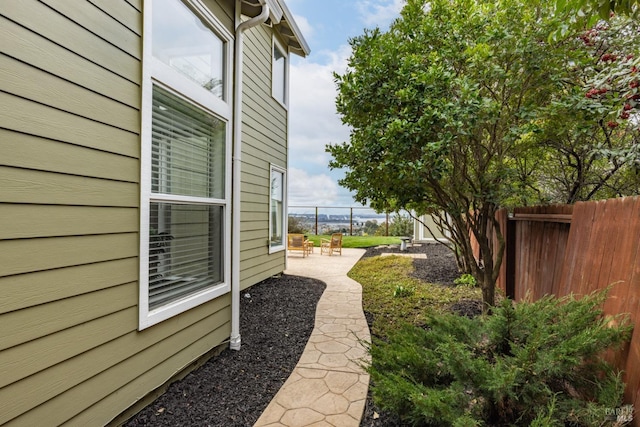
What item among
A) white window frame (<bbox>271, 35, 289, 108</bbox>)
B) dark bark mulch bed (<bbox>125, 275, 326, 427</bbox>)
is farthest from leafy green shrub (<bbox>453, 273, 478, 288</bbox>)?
white window frame (<bbox>271, 35, 289, 108</bbox>)

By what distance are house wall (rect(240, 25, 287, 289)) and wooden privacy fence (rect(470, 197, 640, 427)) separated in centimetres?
447

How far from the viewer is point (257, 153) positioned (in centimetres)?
656

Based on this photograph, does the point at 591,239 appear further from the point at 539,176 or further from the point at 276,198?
the point at 276,198

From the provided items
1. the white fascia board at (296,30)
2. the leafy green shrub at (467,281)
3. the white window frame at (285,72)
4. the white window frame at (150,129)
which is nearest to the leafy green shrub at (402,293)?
the leafy green shrub at (467,281)

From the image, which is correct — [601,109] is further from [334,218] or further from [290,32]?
[334,218]

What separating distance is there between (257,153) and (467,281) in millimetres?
4902

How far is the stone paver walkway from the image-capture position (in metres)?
2.53

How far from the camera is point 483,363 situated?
6.58 feet

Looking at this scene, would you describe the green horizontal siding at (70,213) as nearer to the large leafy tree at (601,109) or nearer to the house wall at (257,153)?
the house wall at (257,153)

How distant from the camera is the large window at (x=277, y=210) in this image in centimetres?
737

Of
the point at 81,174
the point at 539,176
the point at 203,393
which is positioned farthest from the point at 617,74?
the point at 203,393

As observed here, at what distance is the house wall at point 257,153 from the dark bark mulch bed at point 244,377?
4.24 ft

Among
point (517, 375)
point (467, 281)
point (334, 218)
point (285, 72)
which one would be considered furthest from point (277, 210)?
point (334, 218)

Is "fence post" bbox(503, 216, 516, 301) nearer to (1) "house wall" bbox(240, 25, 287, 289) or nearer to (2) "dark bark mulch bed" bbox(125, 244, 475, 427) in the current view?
(2) "dark bark mulch bed" bbox(125, 244, 475, 427)
